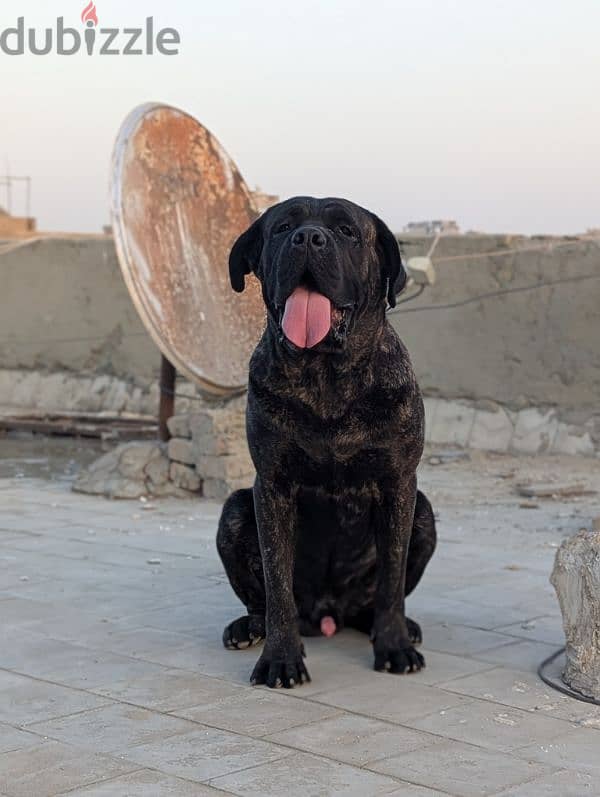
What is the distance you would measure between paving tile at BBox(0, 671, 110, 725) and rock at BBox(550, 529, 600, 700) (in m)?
1.50

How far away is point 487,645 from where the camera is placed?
4988 millimetres

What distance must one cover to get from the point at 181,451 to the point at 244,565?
179 inches

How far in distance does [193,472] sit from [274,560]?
4.91m

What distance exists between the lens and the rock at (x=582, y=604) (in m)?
4.22

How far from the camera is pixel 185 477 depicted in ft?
30.9

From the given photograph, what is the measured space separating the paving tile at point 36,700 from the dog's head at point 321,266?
51.5 inches

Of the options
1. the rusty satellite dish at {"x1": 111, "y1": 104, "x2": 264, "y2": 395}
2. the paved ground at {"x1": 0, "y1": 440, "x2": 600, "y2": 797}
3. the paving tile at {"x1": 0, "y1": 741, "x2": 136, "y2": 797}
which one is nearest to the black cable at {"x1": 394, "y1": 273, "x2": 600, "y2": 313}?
the rusty satellite dish at {"x1": 111, "y1": 104, "x2": 264, "y2": 395}

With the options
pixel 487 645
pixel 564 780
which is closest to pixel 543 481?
pixel 487 645

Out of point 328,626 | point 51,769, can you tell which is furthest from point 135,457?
point 51,769

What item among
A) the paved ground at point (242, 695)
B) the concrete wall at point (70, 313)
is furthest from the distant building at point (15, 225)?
the paved ground at point (242, 695)

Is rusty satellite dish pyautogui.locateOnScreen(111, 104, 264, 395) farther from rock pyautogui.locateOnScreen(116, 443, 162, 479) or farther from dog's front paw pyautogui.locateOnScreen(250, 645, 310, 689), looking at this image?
dog's front paw pyautogui.locateOnScreen(250, 645, 310, 689)

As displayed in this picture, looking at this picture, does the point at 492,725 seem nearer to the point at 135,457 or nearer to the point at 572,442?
the point at 135,457

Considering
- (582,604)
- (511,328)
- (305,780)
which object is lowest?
(305,780)

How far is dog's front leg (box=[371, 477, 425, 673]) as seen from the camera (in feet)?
15.1
